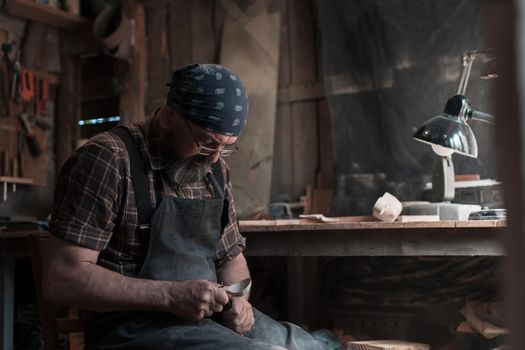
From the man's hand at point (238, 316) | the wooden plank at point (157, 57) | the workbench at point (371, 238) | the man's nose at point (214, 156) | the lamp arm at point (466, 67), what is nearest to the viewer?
the man's hand at point (238, 316)

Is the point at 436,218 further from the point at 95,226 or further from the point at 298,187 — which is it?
the point at 298,187

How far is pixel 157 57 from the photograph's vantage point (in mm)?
5211

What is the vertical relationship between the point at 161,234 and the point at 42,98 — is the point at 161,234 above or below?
below

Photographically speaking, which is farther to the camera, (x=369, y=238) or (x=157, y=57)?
(x=157, y=57)

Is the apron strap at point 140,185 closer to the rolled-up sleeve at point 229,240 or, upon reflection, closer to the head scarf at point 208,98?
the head scarf at point 208,98

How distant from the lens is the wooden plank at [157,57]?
5172 millimetres

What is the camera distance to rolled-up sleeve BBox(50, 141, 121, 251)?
191 cm

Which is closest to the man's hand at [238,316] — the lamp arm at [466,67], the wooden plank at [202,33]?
the lamp arm at [466,67]

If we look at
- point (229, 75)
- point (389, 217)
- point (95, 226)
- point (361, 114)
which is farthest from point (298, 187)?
point (95, 226)

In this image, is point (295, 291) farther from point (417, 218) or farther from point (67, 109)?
point (67, 109)

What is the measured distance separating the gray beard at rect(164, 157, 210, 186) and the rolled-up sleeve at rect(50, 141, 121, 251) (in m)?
0.21

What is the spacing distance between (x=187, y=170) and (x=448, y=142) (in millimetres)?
1230

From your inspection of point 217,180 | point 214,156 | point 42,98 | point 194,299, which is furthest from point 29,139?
point 194,299

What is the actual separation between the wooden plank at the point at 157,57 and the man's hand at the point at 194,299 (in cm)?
344
